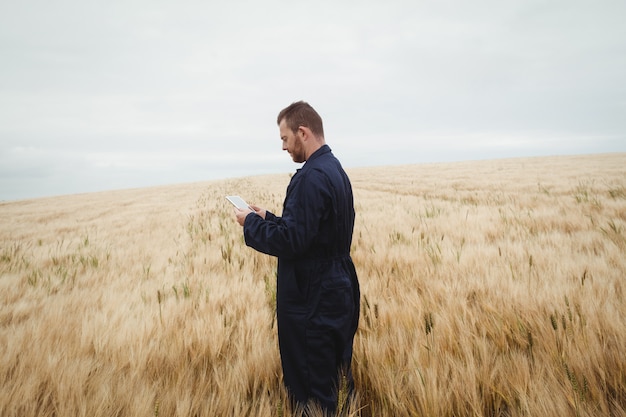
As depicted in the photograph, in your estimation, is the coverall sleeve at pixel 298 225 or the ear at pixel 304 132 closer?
the coverall sleeve at pixel 298 225

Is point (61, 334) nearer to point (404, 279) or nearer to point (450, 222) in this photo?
point (404, 279)

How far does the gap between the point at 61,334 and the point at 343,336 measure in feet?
6.56

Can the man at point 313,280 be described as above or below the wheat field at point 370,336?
above

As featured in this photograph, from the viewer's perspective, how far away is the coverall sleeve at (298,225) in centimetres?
128

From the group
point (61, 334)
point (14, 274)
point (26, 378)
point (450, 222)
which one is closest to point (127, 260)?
point (14, 274)

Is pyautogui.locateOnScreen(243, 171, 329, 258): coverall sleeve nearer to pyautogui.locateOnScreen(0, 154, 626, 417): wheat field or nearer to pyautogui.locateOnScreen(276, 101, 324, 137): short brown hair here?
pyautogui.locateOnScreen(276, 101, 324, 137): short brown hair

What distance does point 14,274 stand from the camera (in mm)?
3473

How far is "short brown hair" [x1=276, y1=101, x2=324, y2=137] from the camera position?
4.97 ft

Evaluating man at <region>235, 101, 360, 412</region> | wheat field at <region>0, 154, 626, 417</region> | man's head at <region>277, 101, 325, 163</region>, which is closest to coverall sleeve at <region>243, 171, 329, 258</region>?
man at <region>235, 101, 360, 412</region>

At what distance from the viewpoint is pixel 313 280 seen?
1.36m

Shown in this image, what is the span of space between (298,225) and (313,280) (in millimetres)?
290

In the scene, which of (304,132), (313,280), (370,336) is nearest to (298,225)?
(313,280)

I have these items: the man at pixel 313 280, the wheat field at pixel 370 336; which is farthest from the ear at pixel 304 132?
the wheat field at pixel 370 336

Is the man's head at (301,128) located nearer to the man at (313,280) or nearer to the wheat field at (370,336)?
the man at (313,280)
